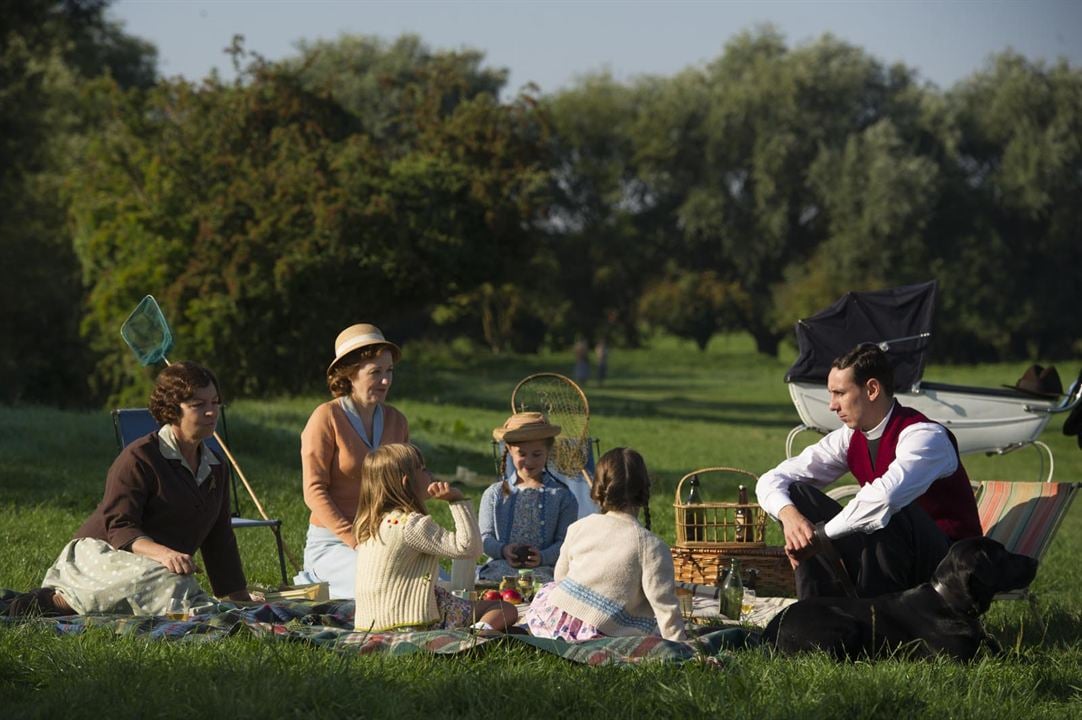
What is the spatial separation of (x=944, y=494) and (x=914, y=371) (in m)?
4.98

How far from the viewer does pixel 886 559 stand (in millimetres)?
6023

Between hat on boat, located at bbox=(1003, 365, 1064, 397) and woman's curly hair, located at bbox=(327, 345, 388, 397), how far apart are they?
6008 millimetres

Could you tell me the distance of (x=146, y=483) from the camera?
6.14m

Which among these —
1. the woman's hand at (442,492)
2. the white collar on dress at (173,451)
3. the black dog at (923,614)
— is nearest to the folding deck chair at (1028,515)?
the black dog at (923,614)

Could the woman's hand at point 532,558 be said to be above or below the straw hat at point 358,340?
below

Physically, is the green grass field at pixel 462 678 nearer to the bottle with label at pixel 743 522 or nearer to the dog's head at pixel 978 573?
the dog's head at pixel 978 573

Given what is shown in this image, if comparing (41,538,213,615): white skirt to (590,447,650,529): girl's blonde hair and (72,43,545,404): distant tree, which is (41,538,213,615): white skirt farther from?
(72,43,545,404): distant tree

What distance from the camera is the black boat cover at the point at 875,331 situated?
10.7 metres

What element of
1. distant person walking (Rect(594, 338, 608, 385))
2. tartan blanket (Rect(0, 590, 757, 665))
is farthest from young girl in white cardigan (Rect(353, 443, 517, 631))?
distant person walking (Rect(594, 338, 608, 385))

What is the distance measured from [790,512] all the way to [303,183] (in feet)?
72.6

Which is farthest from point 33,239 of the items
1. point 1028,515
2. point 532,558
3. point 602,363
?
point 1028,515

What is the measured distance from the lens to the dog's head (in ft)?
17.8

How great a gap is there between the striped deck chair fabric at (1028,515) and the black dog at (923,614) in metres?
1.34

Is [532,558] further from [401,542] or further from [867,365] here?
[867,365]
